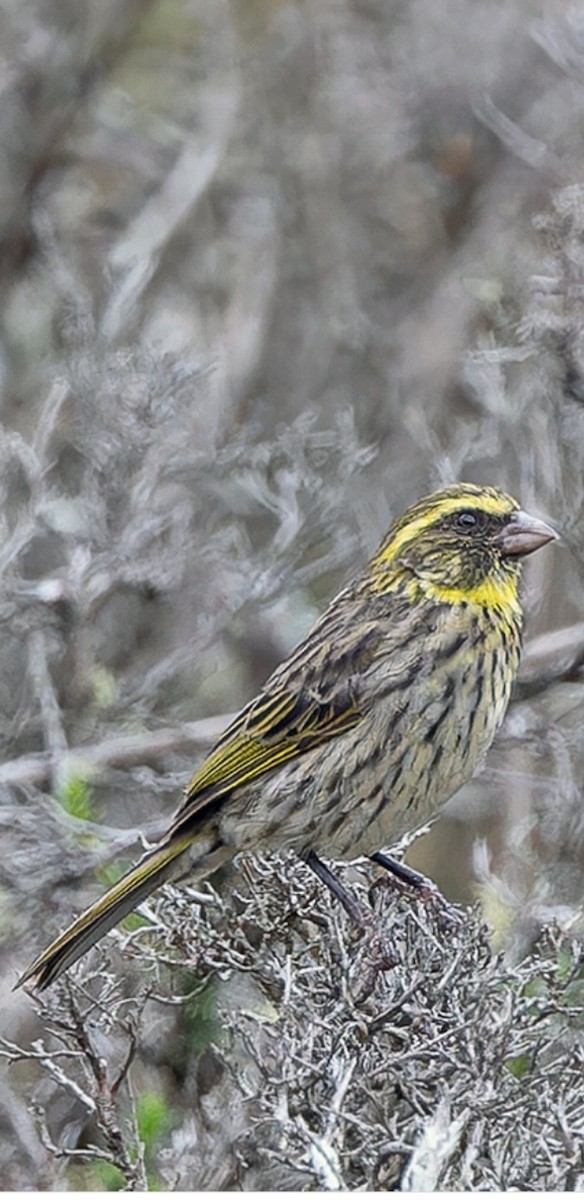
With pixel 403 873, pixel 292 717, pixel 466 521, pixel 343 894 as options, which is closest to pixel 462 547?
pixel 466 521

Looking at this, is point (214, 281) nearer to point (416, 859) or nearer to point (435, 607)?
point (416, 859)

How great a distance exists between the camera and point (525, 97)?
862 centimetres

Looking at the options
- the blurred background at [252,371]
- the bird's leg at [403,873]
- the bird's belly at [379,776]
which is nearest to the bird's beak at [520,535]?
the bird's belly at [379,776]

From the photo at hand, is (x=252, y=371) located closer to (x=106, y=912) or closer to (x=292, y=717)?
(x=292, y=717)

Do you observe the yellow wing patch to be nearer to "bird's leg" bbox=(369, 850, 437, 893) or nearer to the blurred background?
"bird's leg" bbox=(369, 850, 437, 893)

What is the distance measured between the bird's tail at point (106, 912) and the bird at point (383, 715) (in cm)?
5

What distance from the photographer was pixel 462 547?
4.23 meters

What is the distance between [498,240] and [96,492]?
308 cm

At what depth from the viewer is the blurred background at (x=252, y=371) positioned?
17.9ft

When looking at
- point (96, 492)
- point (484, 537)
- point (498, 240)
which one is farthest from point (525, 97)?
point (484, 537)

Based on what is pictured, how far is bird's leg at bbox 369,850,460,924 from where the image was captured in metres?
3.70

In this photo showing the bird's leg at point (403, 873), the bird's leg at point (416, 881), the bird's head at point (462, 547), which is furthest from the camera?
the bird's head at point (462, 547)

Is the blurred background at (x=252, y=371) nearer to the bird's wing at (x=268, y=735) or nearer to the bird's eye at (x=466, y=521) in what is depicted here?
the bird's wing at (x=268, y=735)

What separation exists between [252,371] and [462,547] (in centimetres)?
366
